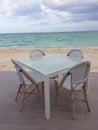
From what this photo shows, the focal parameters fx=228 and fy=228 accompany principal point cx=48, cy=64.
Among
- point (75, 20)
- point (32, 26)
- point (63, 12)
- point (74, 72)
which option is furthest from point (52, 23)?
point (74, 72)

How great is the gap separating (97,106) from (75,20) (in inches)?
580

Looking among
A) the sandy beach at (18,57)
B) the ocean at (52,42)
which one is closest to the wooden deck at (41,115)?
the sandy beach at (18,57)

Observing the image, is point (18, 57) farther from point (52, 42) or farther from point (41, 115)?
point (52, 42)

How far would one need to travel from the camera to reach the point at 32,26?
20.7m

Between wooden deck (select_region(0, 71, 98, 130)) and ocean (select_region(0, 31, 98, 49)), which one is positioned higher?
ocean (select_region(0, 31, 98, 49))

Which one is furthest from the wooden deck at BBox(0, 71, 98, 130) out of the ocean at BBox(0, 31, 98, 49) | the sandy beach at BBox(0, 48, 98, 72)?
the ocean at BBox(0, 31, 98, 49)

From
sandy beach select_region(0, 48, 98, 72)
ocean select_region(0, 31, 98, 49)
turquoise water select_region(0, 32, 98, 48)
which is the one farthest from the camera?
turquoise water select_region(0, 32, 98, 48)

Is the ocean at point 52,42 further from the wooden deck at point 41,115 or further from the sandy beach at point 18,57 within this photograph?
the wooden deck at point 41,115

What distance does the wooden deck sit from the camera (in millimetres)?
2535

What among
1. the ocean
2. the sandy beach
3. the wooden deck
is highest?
the ocean

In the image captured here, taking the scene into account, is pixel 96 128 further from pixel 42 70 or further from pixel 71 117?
pixel 42 70

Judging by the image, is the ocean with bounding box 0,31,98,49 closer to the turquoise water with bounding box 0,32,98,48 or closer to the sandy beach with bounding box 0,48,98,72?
the turquoise water with bounding box 0,32,98,48

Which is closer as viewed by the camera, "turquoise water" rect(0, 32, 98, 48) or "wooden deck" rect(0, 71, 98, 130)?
"wooden deck" rect(0, 71, 98, 130)

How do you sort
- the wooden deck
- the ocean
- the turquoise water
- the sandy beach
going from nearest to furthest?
the wooden deck → the sandy beach → the ocean → the turquoise water
